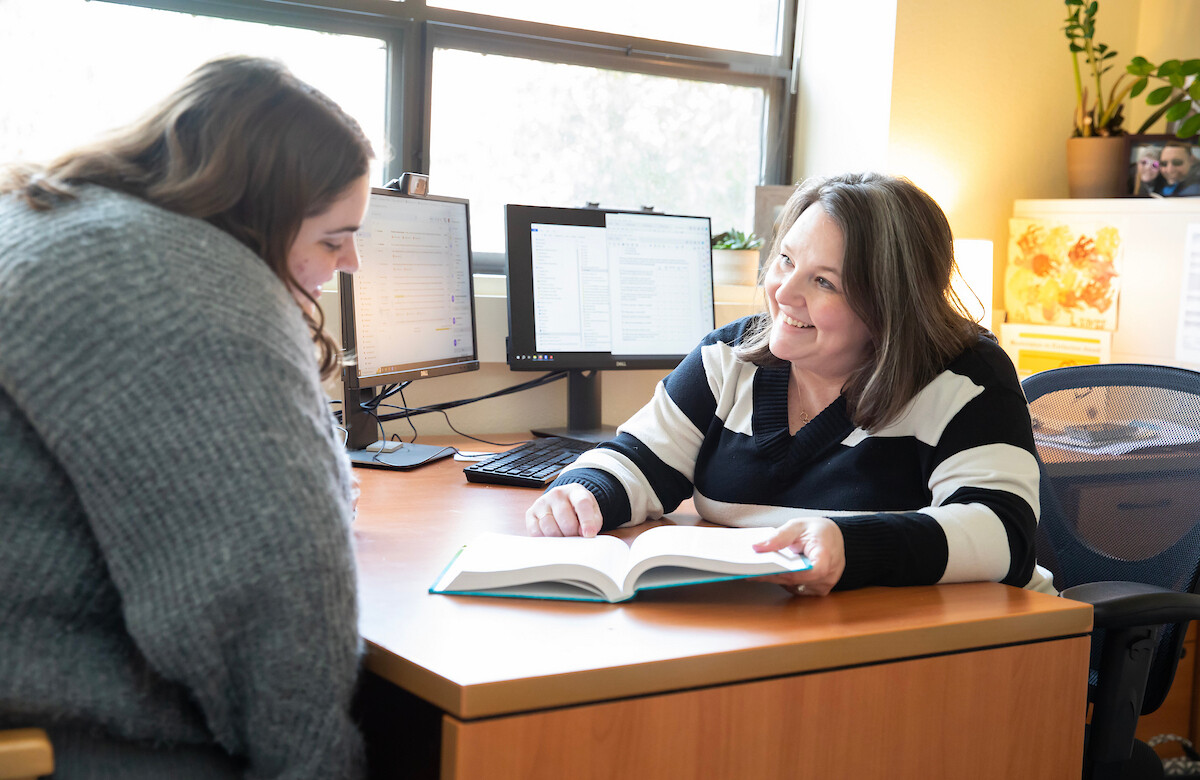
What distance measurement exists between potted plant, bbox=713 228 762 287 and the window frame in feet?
1.59

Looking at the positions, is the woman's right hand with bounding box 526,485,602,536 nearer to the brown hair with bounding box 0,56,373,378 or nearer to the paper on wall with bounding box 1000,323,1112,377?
the brown hair with bounding box 0,56,373,378

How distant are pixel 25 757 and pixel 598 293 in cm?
153

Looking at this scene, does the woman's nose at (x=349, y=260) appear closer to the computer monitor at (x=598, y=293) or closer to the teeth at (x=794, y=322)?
the teeth at (x=794, y=322)

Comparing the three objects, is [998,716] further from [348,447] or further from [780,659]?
[348,447]

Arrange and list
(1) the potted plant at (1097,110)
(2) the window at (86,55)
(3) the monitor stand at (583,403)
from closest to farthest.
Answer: (2) the window at (86,55)
(3) the monitor stand at (583,403)
(1) the potted plant at (1097,110)

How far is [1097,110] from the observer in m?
2.86

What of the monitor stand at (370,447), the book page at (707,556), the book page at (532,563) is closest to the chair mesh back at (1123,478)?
the book page at (707,556)

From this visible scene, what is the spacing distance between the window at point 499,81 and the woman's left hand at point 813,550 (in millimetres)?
1327

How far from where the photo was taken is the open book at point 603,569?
1.01 meters

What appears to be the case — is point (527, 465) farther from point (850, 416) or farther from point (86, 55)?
point (86, 55)

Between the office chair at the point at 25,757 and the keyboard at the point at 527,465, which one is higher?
the office chair at the point at 25,757

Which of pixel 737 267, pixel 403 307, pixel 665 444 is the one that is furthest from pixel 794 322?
pixel 737 267

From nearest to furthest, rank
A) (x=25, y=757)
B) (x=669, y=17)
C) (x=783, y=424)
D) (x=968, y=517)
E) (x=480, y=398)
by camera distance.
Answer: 1. (x=25, y=757)
2. (x=968, y=517)
3. (x=783, y=424)
4. (x=480, y=398)
5. (x=669, y=17)

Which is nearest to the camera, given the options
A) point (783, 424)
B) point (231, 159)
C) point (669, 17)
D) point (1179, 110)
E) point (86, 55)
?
point (231, 159)
